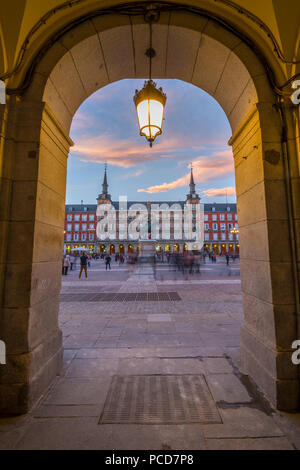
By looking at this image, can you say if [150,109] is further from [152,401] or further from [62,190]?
[152,401]

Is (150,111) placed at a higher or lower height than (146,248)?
higher

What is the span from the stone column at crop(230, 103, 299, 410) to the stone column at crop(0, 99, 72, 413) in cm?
280

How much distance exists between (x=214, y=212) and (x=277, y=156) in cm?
7359

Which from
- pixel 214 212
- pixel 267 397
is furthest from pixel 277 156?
pixel 214 212

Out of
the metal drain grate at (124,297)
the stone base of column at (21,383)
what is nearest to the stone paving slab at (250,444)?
the stone base of column at (21,383)

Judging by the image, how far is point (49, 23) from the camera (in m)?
2.86

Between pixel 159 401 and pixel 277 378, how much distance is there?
1401 millimetres

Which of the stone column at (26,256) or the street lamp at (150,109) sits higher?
the street lamp at (150,109)

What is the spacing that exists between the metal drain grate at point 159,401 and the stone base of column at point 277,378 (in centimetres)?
70

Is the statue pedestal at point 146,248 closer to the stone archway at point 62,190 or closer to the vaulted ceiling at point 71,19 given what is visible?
the stone archway at point 62,190

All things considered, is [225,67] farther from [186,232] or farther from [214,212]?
[214,212]

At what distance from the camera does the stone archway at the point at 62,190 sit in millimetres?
2516

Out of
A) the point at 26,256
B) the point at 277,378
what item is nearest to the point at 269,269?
the point at 277,378

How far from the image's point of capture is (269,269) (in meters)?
2.60
